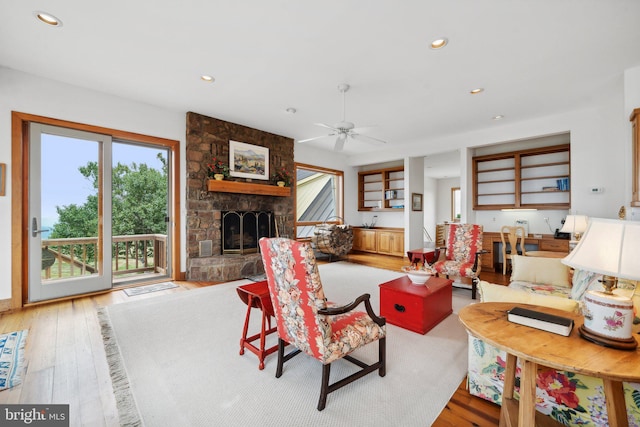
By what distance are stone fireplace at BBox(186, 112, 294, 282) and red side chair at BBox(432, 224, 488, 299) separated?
3.23 m

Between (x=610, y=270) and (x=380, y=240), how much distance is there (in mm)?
6666

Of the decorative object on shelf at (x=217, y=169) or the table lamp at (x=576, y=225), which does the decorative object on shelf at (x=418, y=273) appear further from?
the decorative object on shelf at (x=217, y=169)

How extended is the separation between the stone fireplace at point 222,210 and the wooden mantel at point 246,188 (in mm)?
17

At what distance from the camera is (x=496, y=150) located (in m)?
6.00

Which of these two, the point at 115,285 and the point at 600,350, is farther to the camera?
the point at 115,285

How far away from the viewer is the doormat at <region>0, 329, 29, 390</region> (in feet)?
6.33

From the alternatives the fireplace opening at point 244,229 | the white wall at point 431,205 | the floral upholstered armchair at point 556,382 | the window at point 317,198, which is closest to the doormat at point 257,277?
the fireplace opening at point 244,229

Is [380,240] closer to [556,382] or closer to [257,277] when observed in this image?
[257,277]

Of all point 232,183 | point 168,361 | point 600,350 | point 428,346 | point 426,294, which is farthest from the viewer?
point 232,183

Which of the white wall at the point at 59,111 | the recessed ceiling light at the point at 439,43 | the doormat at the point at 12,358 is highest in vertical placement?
the recessed ceiling light at the point at 439,43

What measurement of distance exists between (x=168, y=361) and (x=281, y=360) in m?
0.96

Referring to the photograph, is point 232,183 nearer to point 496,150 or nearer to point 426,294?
point 426,294

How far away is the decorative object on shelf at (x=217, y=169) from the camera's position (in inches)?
194

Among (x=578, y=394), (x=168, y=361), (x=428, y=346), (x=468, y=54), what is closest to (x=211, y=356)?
(x=168, y=361)
